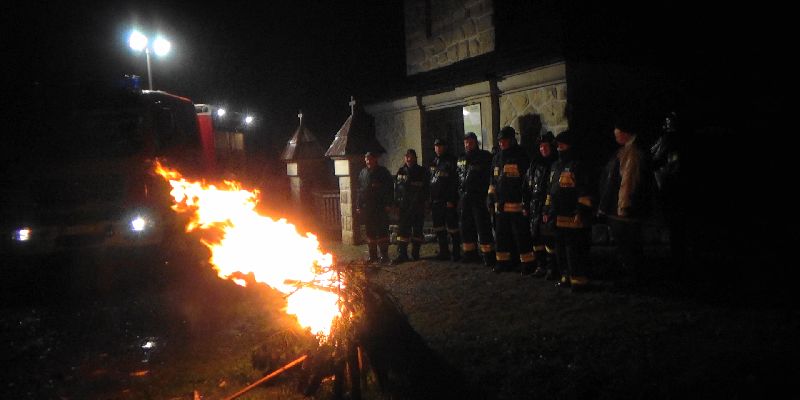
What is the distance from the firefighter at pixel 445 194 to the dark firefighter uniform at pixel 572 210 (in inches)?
95.4

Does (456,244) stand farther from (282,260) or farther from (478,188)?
(282,260)

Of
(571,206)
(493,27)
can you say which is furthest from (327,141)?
(571,206)

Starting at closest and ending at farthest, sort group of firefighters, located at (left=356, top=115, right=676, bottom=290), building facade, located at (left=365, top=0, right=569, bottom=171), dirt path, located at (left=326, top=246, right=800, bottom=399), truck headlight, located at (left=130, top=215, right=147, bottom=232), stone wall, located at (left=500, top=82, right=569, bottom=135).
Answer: dirt path, located at (left=326, top=246, right=800, bottom=399) → group of firefighters, located at (left=356, top=115, right=676, bottom=290) → stone wall, located at (left=500, top=82, right=569, bottom=135) → truck headlight, located at (left=130, top=215, right=147, bottom=232) → building facade, located at (left=365, top=0, right=569, bottom=171)

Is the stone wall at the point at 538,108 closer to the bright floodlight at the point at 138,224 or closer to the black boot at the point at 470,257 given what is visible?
the black boot at the point at 470,257

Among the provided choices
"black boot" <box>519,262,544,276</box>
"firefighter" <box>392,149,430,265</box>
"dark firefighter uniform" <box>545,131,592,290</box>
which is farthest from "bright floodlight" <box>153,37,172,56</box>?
"dark firefighter uniform" <box>545,131,592,290</box>

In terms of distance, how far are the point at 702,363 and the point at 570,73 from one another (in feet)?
19.5

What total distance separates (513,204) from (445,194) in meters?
1.59

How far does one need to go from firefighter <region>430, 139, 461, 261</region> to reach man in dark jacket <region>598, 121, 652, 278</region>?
9.58 ft

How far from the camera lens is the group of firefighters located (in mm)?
6371

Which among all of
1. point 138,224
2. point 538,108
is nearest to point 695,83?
point 538,108

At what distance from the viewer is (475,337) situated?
531 cm

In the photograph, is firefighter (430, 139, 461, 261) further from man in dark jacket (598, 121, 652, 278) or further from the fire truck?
the fire truck

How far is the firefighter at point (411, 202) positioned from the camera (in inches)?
370

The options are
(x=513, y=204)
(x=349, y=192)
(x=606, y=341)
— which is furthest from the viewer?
(x=349, y=192)
